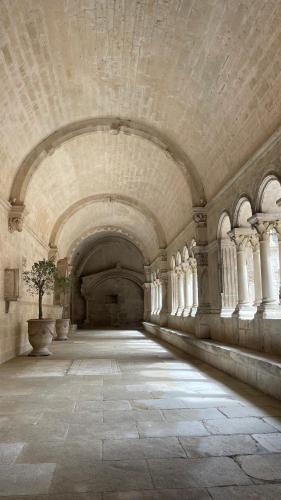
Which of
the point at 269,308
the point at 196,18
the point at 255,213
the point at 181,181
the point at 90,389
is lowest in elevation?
the point at 90,389

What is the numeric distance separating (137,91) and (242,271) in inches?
186

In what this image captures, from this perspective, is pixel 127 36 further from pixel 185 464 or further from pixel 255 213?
pixel 185 464

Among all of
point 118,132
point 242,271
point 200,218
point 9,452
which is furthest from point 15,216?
point 9,452

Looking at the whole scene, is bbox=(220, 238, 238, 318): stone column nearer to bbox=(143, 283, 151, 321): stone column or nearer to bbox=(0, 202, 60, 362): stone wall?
bbox=(0, 202, 60, 362): stone wall

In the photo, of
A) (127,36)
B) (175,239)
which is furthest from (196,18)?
(175,239)

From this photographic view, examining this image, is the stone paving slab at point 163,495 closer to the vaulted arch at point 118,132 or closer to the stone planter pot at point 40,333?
the stone planter pot at point 40,333

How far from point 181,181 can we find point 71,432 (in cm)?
934

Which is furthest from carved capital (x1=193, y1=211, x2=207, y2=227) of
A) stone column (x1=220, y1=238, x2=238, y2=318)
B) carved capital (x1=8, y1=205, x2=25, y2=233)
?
carved capital (x1=8, y1=205, x2=25, y2=233)

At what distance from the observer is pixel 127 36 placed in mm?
7406

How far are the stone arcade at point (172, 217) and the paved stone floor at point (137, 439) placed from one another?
0.02 metres

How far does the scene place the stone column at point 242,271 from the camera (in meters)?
8.61

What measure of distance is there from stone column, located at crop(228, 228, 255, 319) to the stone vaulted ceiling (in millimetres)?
1337

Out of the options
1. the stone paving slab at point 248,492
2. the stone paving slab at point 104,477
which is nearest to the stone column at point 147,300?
the stone paving slab at point 104,477

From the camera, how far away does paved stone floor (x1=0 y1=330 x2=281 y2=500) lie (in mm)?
2689
